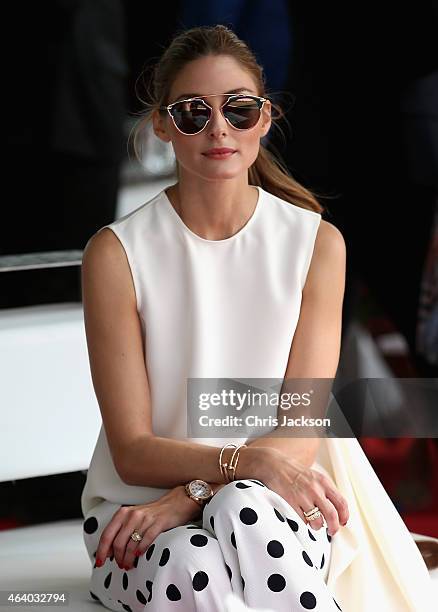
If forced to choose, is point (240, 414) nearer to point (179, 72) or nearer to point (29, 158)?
point (179, 72)

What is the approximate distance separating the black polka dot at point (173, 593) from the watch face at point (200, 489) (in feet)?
0.53

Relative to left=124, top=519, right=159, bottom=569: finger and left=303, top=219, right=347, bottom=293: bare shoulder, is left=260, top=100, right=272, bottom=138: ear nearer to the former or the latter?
left=303, top=219, right=347, bottom=293: bare shoulder

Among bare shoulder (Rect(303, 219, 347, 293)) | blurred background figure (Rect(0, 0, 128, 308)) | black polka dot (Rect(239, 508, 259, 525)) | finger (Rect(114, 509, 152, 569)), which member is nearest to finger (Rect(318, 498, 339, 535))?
black polka dot (Rect(239, 508, 259, 525))

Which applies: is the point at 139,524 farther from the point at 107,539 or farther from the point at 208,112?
the point at 208,112

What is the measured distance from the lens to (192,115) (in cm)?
163

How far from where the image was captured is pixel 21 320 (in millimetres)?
2201

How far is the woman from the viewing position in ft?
5.14

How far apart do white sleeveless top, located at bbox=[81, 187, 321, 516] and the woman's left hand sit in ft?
0.40

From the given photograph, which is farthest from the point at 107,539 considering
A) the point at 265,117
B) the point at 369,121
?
the point at 369,121

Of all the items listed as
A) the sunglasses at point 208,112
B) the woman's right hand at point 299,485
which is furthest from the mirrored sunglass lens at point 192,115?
the woman's right hand at point 299,485

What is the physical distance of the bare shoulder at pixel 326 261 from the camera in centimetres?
173

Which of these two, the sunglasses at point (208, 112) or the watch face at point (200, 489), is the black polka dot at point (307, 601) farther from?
the sunglasses at point (208, 112)

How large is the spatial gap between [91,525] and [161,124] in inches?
22.2

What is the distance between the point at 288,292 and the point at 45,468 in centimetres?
68
